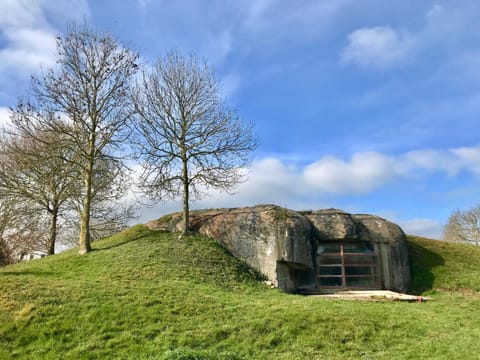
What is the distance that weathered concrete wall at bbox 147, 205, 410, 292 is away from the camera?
20500mm

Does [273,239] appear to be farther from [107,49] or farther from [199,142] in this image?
[107,49]

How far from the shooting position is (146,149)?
23719 millimetres

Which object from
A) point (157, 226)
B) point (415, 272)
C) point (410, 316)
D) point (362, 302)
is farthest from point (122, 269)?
point (415, 272)

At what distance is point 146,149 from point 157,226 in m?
4.98

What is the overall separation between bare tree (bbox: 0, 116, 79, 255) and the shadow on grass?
67.5ft

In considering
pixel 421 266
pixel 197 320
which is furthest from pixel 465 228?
pixel 197 320

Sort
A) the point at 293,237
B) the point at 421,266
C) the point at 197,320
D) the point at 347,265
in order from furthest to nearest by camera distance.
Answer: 1. the point at 421,266
2. the point at 347,265
3. the point at 293,237
4. the point at 197,320

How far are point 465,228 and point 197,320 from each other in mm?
41693

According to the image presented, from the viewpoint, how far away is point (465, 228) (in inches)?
1757

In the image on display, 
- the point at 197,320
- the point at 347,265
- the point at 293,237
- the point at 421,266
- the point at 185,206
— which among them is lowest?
the point at 197,320

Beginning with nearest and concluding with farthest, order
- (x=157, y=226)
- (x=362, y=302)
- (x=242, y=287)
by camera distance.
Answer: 1. (x=362, y=302)
2. (x=242, y=287)
3. (x=157, y=226)

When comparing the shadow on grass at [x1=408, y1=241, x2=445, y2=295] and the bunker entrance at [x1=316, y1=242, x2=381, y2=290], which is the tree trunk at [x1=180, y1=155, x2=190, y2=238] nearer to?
the bunker entrance at [x1=316, y1=242, x2=381, y2=290]

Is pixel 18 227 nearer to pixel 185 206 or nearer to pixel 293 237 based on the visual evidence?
pixel 185 206

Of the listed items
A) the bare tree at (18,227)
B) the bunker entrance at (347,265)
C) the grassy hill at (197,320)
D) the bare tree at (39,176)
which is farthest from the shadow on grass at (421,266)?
the bare tree at (18,227)
